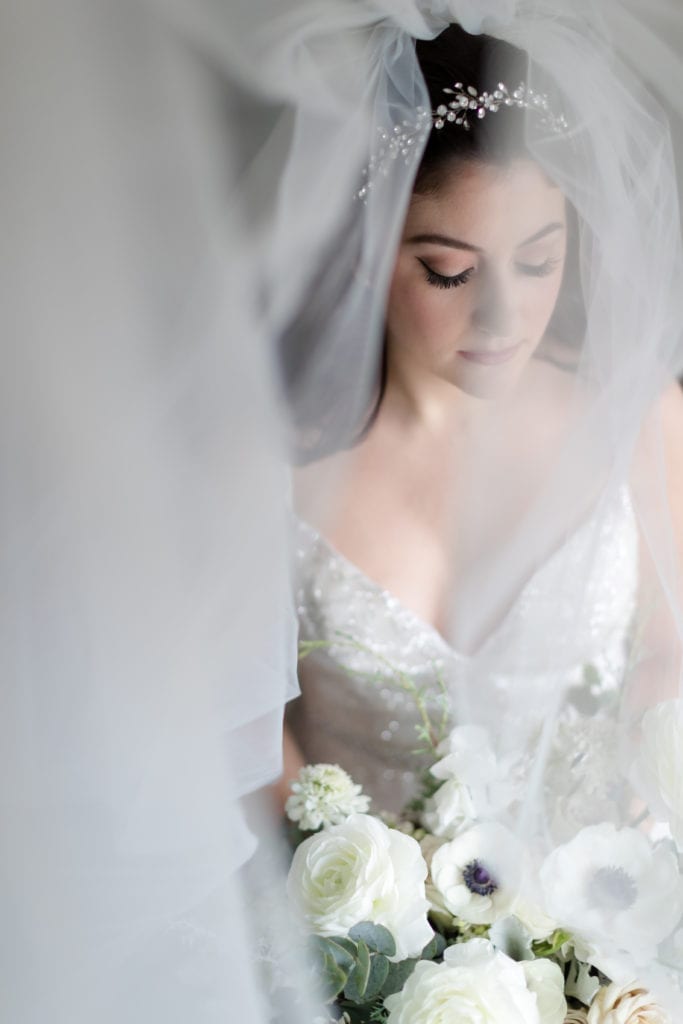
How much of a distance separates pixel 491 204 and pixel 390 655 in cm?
58

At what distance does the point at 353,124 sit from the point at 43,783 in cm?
64

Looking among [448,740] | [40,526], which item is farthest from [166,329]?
[448,740]

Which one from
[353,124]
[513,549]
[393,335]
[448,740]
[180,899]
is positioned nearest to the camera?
[180,899]

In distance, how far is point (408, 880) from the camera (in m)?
0.64

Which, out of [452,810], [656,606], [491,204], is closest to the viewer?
[452,810]

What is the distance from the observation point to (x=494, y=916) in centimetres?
65

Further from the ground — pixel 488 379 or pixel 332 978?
pixel 488 379

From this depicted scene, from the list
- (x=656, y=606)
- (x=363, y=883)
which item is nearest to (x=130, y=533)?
(x=363, y=883)

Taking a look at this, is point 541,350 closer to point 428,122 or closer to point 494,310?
point 494,310

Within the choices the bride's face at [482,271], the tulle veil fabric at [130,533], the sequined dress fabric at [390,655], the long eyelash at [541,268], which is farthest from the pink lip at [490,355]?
the tulle veil fabric at [130,533]

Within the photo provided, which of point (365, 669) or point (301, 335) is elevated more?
point (301, 335)

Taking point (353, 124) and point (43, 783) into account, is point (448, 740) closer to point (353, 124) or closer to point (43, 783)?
point (43, 783)

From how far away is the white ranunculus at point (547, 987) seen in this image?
605mm

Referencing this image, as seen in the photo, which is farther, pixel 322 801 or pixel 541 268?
pixel 541 268
